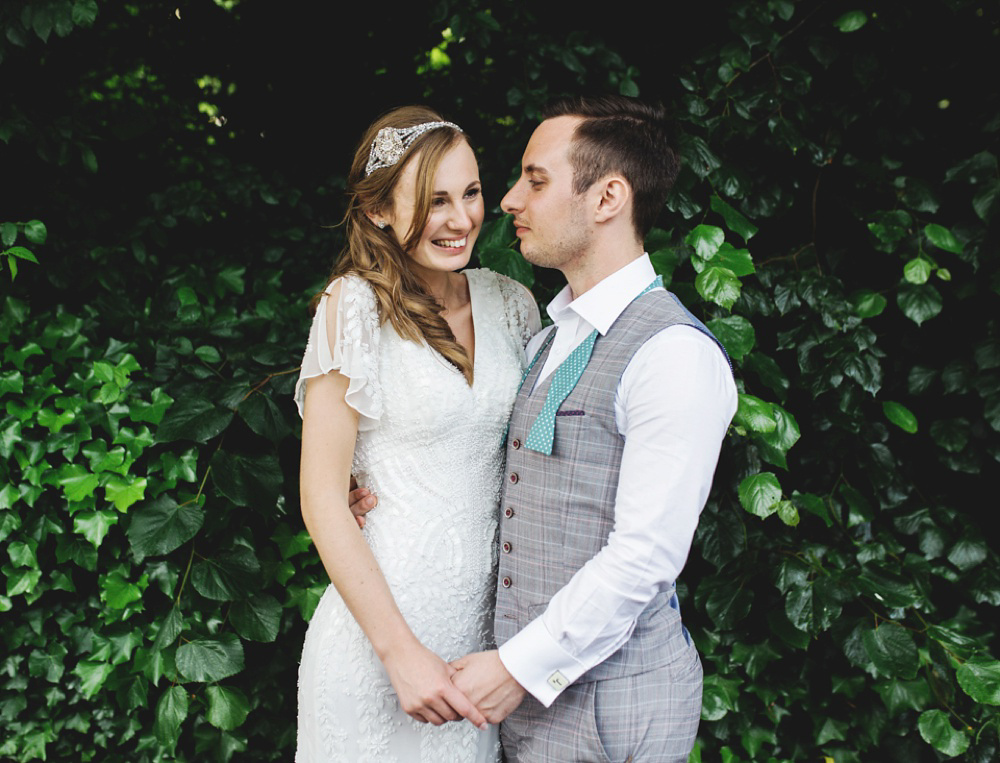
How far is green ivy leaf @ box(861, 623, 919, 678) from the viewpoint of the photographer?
186 cm

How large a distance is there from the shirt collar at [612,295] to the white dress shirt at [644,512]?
0.14 m

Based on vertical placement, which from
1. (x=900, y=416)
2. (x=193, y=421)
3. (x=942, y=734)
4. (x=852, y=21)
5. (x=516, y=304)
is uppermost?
(x=852, y=21)

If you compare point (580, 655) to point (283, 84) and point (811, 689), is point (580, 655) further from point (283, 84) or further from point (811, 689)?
point (283, 84)

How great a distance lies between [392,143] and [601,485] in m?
0.87

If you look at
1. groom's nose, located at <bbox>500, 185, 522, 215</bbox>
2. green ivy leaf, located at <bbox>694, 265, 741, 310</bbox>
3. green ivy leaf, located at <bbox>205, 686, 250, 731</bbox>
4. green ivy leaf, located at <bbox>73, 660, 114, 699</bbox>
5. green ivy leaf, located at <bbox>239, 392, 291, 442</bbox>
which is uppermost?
groom's nose, located at <bbox>500, 185, 522, 215</bbox>

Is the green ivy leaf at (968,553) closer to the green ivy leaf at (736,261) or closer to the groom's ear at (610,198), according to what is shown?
the green ivy leaf at (736,261)

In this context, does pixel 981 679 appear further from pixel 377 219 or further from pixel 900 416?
pixel 377 219

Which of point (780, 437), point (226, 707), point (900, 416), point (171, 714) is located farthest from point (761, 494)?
point (171, 714)

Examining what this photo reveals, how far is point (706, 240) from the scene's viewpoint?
1871 millimetres

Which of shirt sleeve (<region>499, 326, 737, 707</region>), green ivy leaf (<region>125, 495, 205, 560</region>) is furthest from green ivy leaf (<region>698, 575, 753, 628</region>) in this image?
green ivy leaf (<region>125, 495, 205, 560</region>)

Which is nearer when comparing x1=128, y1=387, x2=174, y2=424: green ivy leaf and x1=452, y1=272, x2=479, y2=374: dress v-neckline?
x1=452, y1=272, x2=479, y2=374: dress v-neckline

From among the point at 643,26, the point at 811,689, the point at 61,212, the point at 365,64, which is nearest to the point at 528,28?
Result: the point at 643,26

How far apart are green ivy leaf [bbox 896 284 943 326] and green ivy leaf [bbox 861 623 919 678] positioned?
866 millimetres

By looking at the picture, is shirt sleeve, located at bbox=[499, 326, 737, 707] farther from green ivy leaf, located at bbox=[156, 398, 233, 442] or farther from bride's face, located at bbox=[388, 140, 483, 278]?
green ivy leaf, located at bbox=[156, 398, 233, 442]
